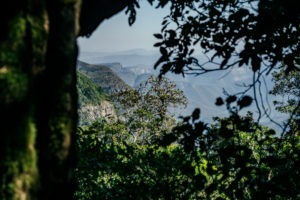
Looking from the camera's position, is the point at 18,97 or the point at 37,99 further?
the point at 37,99

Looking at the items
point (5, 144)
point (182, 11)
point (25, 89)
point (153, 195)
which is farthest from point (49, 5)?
point (182, 11)

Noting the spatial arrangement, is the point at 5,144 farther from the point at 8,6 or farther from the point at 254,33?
the point at 254,33

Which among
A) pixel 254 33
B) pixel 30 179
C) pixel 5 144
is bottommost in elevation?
pixel 30 179

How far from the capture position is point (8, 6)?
2.33m

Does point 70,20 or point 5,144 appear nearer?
point 5,144

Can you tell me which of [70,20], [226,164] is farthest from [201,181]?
[70,20]

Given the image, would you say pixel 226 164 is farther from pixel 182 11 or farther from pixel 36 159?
pixel 182 11

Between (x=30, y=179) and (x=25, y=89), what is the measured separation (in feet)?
1.87

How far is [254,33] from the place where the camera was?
3.88m

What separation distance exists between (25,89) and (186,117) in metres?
1.69

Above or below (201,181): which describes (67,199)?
below

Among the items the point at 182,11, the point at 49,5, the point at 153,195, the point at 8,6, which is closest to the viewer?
the point at 8,6

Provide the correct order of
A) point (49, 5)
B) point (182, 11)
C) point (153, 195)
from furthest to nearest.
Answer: point (182, 11) → point (153, 195) → point (49, 5)

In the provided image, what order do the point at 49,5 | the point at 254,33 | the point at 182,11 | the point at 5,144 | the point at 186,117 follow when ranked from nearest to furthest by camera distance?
the point at 5,144 → the point at 49,5 → the point at 186,117 → the point at 254,33 → the point at 182,11
